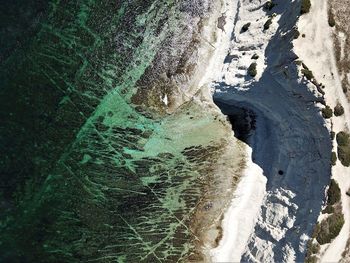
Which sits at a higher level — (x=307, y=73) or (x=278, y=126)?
(x=307, y=73)

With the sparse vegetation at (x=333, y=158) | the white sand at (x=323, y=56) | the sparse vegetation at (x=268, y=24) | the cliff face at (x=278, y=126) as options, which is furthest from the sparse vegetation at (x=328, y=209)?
the sparse vegetation at (x=268, y=24)

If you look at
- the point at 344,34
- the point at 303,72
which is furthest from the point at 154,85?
the point at 344,34

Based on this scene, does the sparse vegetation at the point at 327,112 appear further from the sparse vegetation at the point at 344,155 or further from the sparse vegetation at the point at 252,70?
the sparse vegetation at the point at 252,70

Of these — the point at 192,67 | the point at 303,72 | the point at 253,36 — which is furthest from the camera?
the point at 192,67

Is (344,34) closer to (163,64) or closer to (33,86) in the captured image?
(163,64)

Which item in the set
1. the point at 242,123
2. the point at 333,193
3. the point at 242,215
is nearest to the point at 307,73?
the point at 242,123

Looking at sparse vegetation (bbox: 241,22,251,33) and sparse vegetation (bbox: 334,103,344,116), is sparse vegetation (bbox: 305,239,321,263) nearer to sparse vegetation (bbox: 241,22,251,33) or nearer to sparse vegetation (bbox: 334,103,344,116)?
sparse vegetation (bbox: 334,103,344,116)

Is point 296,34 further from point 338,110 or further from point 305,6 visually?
point 338,110
